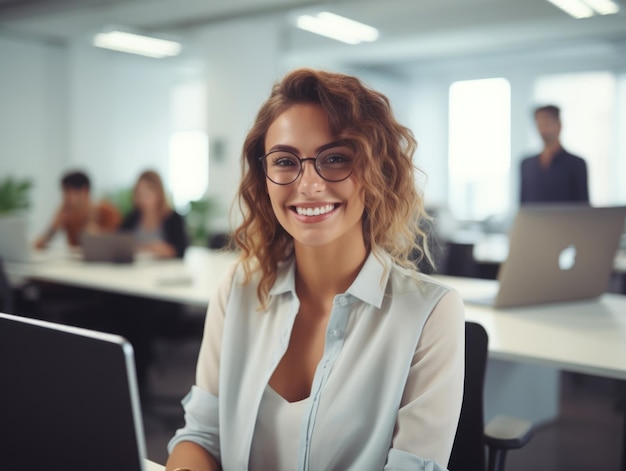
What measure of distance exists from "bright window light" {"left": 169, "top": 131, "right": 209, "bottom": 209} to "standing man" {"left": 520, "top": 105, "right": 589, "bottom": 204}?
7.01 m

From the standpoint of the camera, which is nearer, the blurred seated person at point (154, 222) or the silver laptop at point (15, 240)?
the silver laptop at point (15, 240)

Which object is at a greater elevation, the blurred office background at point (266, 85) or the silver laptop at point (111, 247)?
the blurred office background at point (266, 85)

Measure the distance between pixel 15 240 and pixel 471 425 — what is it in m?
3.26

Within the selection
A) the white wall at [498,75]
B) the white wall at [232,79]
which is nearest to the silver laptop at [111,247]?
the white wall at [232,79]

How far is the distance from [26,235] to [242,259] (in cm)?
283

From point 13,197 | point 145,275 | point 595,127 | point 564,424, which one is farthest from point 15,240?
point 595,127

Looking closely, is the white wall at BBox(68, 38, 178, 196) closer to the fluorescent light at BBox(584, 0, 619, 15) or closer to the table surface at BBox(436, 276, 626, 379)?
the fluorescent light at BBox(584, 0, 619, 15)

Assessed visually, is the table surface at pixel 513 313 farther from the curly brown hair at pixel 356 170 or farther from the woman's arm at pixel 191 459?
the woman's arm at pixel 191 459

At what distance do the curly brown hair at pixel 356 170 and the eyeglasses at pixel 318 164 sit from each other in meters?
0.03

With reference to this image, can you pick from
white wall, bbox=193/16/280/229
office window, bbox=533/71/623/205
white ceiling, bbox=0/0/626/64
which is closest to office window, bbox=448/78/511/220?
office window, bbox=533/71/623/205

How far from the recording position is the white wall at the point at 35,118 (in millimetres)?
8234

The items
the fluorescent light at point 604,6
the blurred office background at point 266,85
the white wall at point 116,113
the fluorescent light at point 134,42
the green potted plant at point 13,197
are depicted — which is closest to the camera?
the fluorescent light at point 604,6

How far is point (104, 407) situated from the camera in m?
0.71

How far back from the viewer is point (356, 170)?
1.30 metres
